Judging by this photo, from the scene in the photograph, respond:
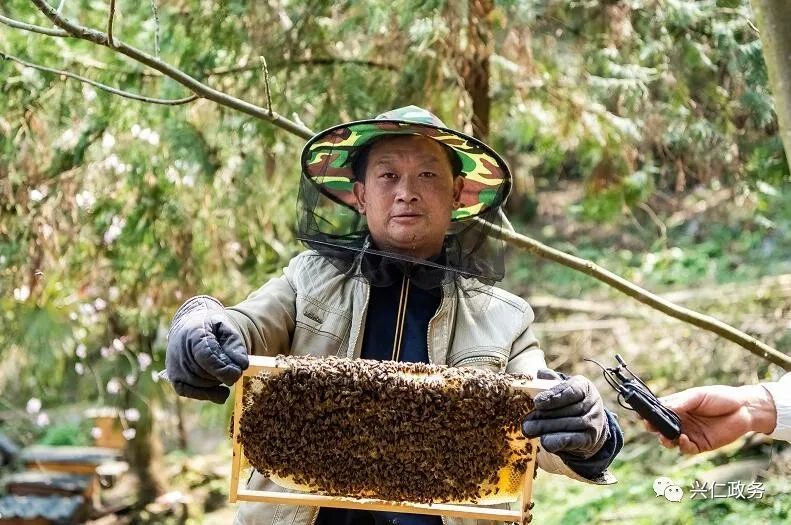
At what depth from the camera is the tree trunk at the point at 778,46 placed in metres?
2.87

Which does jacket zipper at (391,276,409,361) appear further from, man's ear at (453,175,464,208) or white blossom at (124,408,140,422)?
white blossom at (124,408,140,422)

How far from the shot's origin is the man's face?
100 inches

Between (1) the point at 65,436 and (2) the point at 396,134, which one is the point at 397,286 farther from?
(1) the point at 65,436

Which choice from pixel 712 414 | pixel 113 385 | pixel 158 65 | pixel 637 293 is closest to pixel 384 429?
pixel 712 414

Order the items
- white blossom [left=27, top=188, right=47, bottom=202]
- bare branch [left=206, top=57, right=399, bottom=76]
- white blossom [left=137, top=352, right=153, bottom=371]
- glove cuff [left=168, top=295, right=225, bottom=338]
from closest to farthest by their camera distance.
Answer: glove cuff [left=168, top=295, right=225, bottom=338], white blossom [left=27, top=188, right=47, bottom=202], bare branch [left=206, top=57, right=399, bottom=76], white blossom [left=137, top=352, right=153, bottom=371]

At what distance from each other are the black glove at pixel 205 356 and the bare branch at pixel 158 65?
3.53ft

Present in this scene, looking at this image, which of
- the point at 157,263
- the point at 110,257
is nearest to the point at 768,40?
the point at 157,263

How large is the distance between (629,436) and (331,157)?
4422mm

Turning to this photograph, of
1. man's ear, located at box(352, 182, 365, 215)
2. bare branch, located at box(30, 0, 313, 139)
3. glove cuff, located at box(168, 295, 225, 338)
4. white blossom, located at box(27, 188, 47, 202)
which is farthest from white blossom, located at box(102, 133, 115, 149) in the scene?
glove cuff, located at box(168, 295, 225, 338)

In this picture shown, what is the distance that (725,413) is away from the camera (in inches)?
104

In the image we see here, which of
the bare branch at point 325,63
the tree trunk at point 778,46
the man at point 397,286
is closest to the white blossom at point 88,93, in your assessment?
the bare branch at point 325,63

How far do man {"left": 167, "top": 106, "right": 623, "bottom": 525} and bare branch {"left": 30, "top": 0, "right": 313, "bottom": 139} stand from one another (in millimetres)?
511

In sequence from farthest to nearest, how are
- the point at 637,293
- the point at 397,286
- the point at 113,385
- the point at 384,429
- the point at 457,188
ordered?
the point at 113,385
the point at 637,293
the point at 457,188
the point at 397,286
the point at 384,429

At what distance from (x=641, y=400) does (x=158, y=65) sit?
1.92 meters
